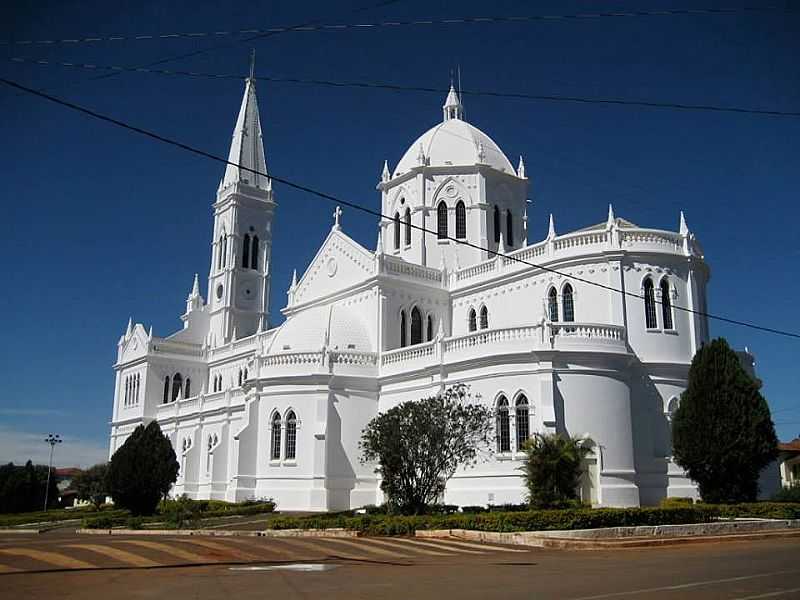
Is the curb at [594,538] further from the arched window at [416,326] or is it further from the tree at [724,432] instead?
the arched window at [416,326]

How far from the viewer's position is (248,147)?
7831 centimetres

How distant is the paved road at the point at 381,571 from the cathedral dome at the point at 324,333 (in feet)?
74.5

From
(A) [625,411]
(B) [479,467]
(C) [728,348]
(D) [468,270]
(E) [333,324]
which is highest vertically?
(D) [468,270]

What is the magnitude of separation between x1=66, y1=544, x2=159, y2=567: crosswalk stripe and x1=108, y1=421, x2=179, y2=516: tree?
775 inches

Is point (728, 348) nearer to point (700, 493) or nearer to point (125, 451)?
point (700, 493)

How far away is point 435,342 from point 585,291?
8257mm

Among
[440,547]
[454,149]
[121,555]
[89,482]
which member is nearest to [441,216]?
[454,149]

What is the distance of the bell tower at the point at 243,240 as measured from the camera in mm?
76438

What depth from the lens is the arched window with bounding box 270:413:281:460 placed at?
43.8 metres

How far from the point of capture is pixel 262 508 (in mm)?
40531

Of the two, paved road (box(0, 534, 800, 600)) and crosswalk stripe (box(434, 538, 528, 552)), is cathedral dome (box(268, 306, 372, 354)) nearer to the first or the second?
crosswalk stripe (box(434, 538, 528, 552))

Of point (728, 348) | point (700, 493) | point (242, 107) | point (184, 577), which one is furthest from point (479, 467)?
point (242, 107)

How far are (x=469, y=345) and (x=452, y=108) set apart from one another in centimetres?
2597

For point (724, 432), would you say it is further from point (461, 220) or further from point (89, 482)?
point (89, 482)
